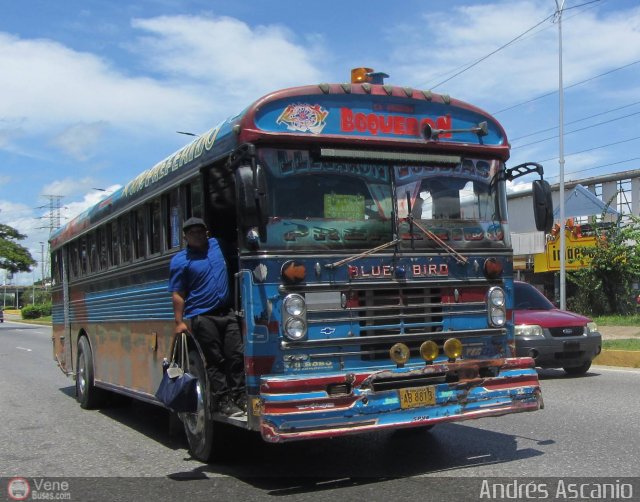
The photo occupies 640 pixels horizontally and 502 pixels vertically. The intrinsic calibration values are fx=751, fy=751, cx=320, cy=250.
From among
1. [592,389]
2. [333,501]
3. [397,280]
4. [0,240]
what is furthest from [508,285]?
[0,240]

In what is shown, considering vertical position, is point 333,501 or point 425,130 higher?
point 425,130

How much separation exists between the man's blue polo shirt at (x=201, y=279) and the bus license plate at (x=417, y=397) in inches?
68.0

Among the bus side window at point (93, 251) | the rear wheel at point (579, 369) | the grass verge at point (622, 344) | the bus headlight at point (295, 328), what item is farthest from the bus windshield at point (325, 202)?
the grass verge at point (622, 344)

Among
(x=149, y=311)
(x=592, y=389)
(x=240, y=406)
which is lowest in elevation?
(x=592, y=389)

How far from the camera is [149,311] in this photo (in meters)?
7.96

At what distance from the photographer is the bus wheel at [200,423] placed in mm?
6453

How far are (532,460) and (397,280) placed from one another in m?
1.95

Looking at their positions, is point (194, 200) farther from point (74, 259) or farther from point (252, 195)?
point (74, 259)

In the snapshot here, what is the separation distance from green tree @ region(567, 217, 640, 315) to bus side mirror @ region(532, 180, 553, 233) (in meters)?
18.7

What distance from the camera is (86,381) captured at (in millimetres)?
10703

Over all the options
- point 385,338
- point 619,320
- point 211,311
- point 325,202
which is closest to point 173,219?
point 211,311

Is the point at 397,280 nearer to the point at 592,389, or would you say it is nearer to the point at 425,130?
the point at 425,130

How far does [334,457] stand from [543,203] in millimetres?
3030

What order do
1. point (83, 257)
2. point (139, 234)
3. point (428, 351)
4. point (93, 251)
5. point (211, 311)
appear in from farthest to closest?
point (83, 257) → point (93, 251) → point (139, 234) → point (211, 311) → point (428, 351)
